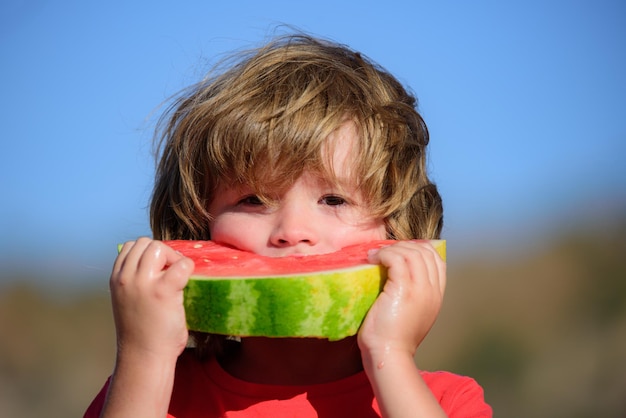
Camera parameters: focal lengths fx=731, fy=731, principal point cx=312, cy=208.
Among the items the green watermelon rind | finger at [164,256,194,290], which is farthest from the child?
the green watermelon rind

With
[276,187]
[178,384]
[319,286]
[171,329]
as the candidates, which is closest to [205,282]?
[171,329]

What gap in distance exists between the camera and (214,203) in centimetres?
326

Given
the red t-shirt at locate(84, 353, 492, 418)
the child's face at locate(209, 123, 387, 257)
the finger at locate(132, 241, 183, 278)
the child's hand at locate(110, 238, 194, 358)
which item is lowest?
the red t-shirt at locate(84, 353, 492, 418)

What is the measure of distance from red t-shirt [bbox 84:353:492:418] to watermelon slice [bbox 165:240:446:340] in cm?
50

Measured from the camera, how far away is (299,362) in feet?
9.96

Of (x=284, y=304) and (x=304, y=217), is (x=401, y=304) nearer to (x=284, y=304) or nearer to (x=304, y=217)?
(x=284, y=304)

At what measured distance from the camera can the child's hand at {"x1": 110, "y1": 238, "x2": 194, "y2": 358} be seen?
2543 millimetres

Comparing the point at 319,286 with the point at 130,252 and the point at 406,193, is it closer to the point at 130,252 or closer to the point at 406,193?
the point at 130,252

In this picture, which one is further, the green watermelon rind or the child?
the child

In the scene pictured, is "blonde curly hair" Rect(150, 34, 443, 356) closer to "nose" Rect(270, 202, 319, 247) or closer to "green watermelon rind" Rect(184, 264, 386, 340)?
"nose" Rect(270, 202, 319, 247)

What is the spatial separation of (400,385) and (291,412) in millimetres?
544

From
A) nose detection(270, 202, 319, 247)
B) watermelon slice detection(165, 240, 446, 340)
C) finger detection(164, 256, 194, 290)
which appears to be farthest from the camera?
nose detection(270, 202, 319, 247)

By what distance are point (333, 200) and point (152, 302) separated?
2.92 feet

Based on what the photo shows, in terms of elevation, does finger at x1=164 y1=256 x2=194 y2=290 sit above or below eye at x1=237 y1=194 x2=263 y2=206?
below
